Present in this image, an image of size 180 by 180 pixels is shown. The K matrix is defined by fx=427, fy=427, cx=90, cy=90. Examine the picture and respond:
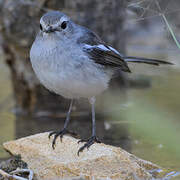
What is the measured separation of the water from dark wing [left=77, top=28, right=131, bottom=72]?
2.71 ft

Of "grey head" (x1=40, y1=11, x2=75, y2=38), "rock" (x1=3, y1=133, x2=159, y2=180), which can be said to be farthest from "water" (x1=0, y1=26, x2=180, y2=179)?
"grey head" (x1=40, y1=11, x2=75, y2=38)

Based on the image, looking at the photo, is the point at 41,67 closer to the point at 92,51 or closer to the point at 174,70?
the point at 92,51

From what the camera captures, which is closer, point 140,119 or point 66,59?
point 66,59

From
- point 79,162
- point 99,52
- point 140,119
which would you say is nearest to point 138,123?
point 140,119

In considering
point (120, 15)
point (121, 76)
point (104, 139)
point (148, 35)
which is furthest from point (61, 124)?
point (148, 35)

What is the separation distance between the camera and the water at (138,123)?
16.2 feet

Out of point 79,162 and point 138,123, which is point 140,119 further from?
point 79,162

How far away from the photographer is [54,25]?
13.9 feet

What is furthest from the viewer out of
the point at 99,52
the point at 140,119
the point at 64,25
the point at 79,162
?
the point at 140,119

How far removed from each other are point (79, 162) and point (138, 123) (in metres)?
1.69

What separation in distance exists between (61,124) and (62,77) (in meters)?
2.33

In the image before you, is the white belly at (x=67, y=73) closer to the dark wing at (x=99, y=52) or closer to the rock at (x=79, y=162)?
the dark wing at (x=99, y=52)

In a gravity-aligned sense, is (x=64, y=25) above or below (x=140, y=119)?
above

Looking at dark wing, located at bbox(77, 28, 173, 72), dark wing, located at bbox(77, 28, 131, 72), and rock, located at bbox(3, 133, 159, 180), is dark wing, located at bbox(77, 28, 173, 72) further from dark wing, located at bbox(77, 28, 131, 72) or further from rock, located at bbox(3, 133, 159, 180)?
rock, located at bbox(3, 133, 159, 180)
